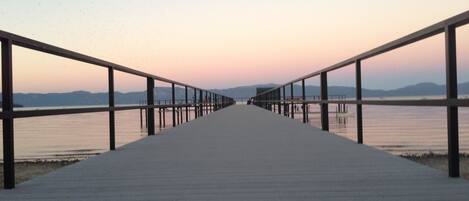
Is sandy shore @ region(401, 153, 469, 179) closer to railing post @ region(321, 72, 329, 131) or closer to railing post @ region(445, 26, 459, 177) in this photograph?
railing post @ region(321, 72, 329, 131)

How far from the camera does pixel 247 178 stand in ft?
12.7

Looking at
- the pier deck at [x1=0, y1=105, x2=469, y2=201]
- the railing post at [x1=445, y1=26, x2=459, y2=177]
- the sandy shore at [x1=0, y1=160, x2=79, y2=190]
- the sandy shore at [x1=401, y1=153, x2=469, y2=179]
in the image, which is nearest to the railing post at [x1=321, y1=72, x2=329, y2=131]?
the pier deck at [x1=0, y1=105, x2=469, y2=201]

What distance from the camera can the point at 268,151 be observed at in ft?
18.6

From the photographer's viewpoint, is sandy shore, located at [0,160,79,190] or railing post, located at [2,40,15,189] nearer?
railing post, located at [2,40,15,189]

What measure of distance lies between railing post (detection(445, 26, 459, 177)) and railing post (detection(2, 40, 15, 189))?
273cm

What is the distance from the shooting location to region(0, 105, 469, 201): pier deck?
328 centimetres

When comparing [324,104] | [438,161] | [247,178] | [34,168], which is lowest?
[34,168]

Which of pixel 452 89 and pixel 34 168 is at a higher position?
pixel 452 89

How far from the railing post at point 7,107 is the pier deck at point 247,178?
0.40ft

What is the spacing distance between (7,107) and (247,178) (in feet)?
5.28

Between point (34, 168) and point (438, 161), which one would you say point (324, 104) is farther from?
point (34, 168)

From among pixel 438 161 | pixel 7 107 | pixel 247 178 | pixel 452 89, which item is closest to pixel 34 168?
pixel 438 161

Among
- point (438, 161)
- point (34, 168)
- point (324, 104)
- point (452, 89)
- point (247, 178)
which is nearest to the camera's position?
point (452, 89)

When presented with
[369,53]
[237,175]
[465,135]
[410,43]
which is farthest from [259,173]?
[465,135]
